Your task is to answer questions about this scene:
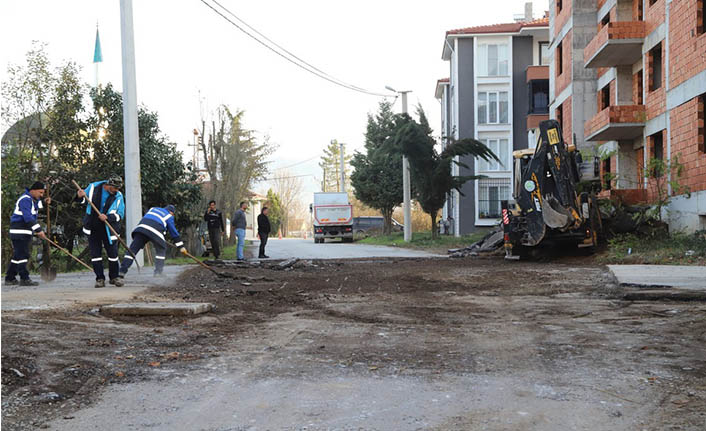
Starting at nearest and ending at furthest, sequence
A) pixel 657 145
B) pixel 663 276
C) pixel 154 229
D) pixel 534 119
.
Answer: pixel 663 276 → pixel 154 229 → pixel 657 145 → pixel 534 119

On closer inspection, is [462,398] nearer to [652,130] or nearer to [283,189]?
[652,130]

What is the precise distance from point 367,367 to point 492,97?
41629mm

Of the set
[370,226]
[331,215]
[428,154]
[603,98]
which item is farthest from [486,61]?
[370,226]

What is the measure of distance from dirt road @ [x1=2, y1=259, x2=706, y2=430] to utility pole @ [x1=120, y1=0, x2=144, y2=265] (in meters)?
6.35

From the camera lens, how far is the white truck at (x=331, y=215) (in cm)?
4491

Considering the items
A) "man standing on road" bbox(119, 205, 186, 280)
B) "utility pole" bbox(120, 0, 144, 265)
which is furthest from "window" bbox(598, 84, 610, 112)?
"man standing on road" bbox(119, 205, 186, 280)

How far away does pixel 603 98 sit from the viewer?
97.7ft

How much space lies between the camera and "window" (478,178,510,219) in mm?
44969

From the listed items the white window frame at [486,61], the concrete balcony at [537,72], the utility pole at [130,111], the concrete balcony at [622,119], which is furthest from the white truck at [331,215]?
the utility pole at [130,111]

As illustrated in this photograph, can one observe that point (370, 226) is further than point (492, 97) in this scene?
Yes

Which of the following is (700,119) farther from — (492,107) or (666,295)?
(492,107)

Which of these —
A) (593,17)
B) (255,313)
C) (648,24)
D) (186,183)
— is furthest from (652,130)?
(255,313)

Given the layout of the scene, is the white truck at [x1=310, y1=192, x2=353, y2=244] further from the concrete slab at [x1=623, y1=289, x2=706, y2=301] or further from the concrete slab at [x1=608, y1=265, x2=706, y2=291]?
the concrete slab at [x1=623, y1=289, x2=706, y2=301]

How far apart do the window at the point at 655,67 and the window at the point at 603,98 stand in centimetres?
502
